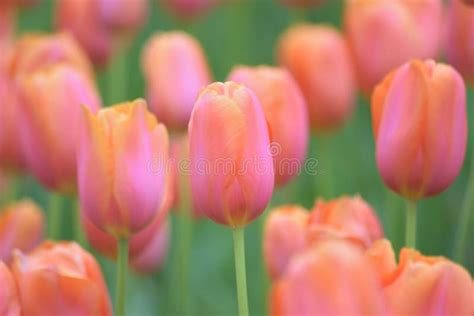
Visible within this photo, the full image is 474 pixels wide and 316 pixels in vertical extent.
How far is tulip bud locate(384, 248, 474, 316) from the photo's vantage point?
759 mm

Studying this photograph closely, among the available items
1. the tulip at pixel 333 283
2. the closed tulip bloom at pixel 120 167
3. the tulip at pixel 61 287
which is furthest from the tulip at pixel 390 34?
the tulip at pixel 333 283

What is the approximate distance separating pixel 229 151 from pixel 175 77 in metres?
0.45

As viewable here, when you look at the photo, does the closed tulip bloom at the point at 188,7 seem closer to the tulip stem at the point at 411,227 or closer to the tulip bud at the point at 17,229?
the tulip bud at the point at 17,229

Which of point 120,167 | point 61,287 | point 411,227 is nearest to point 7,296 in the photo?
point 61,287

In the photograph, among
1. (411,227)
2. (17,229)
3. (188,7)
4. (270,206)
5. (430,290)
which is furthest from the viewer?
(188,7)

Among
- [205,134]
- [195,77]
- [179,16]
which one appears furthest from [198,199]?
[179,16]

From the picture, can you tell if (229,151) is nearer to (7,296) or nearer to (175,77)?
(7,296)

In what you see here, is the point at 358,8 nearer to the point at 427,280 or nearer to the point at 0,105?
the point at 0,105

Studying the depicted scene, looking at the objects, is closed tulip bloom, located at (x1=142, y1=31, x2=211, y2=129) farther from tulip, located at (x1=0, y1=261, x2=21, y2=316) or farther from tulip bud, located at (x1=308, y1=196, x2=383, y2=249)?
tulip, located at (x1=0, y1=261, x2=21, y2=316)

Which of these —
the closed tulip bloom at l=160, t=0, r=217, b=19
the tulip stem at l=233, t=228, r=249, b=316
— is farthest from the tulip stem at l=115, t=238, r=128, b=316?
the closed tulip bloom at l=160, t=0, r=217, b=19

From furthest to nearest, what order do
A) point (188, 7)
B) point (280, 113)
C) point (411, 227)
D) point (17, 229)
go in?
point (188, 7) → point (17, 229) → point (280, 113) → point (411, 227)

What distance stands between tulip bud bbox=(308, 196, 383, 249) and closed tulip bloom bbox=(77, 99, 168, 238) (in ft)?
0.51

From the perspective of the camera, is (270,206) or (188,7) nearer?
(270,206)

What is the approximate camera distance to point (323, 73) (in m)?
1.38
